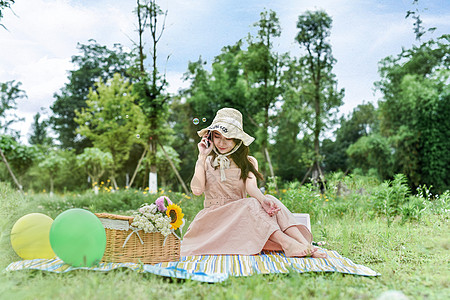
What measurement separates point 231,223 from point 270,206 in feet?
1.40

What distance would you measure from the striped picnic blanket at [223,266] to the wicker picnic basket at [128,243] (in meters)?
0.15

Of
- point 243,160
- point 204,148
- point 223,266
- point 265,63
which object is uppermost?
point 265,63

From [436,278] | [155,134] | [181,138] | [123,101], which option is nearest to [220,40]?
[155,134]

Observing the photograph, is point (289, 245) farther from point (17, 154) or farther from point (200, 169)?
point (17, 154)

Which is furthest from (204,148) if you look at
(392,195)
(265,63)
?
(265,63)

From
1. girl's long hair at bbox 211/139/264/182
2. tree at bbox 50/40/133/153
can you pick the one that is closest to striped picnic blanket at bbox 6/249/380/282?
girl's long hair at bbox 211/139/264/182

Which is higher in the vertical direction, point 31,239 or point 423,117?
point 423,117

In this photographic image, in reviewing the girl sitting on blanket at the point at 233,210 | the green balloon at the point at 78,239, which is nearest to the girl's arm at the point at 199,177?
the girl sitting on blanket at the point at 233,210

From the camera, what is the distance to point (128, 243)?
2986mm

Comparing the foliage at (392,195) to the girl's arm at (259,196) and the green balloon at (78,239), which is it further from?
the green balloon at (78,239)

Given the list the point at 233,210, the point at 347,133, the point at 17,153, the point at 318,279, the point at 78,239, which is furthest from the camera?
the point at 347,133

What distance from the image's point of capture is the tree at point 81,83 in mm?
24219

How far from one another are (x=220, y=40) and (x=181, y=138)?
1654 centimetres

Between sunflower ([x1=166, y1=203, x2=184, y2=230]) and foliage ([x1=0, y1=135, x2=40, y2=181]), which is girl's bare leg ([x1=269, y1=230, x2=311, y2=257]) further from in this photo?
foliage ([x1=0, y1=135, x2=40, y2=181])
